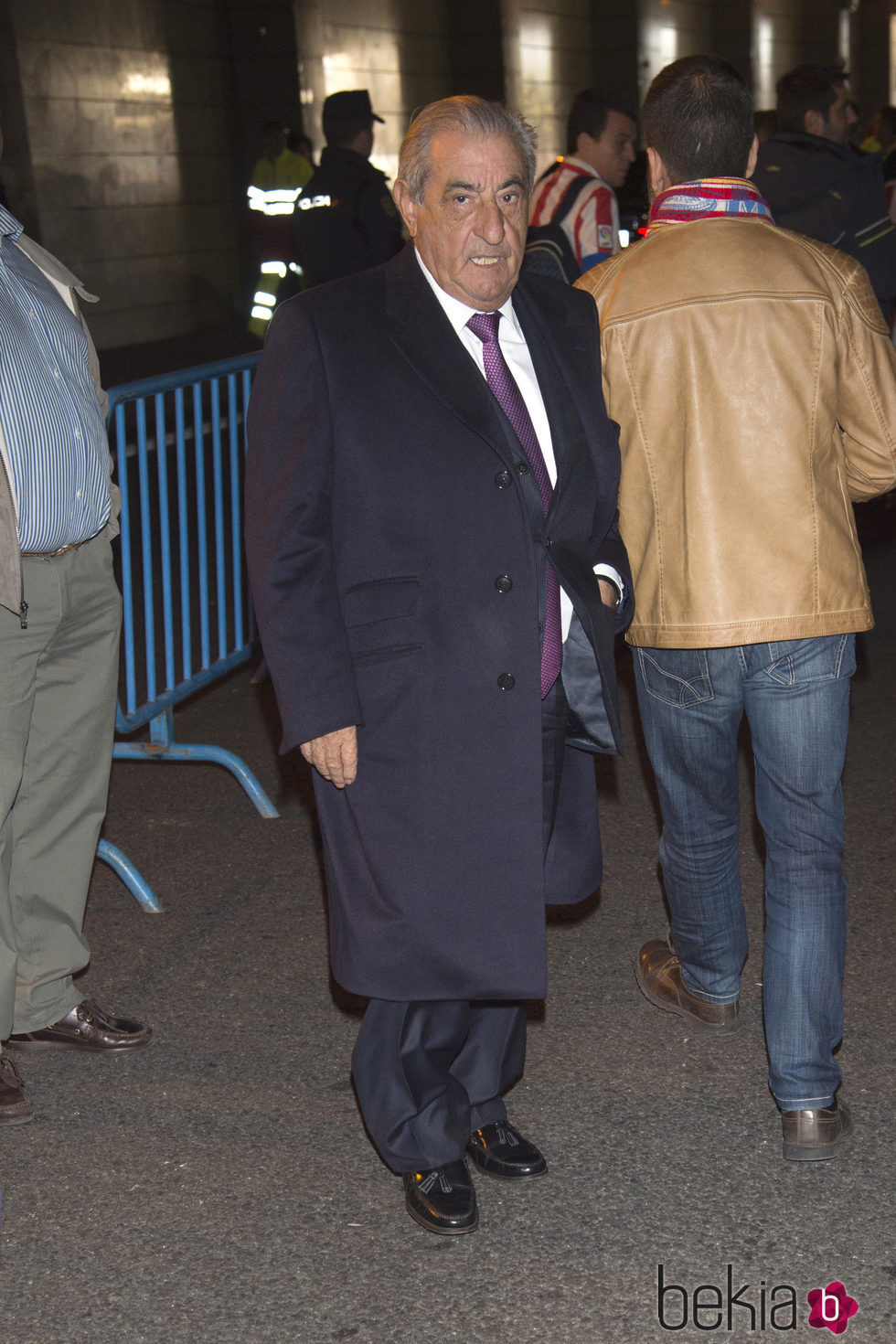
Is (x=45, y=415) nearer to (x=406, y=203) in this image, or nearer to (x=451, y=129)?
(x=406, y=203)

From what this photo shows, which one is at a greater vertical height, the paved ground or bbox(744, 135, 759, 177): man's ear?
bbox(744, 135, 759, 177): man's ear

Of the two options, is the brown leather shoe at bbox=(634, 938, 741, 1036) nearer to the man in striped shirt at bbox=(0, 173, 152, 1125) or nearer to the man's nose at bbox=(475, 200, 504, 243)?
the man in striped shirt at bbox=(0, 173, 152, 1125)

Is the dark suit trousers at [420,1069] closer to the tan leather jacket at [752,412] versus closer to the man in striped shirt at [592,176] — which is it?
the tan leather jacket at [752,412]

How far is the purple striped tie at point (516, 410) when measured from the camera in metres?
2.96

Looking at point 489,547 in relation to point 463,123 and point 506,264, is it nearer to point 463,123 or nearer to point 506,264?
point 506,264

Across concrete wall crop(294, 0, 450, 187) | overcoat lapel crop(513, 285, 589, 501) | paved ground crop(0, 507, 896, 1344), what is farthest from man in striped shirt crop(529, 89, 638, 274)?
concrete wall crop(294, 0, 450, 187)

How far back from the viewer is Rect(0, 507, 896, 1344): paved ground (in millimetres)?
2852

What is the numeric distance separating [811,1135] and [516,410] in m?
1.58

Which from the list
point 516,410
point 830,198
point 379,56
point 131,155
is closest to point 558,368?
point 516,410

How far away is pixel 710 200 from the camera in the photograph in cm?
318

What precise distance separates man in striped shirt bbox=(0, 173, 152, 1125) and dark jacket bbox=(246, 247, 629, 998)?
2.31ft

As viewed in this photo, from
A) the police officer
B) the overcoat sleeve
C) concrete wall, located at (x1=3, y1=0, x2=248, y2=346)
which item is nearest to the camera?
the overcoat sleeve

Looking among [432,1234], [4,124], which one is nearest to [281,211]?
[4,124]

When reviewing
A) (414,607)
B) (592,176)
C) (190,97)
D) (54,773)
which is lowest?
(54,773)
